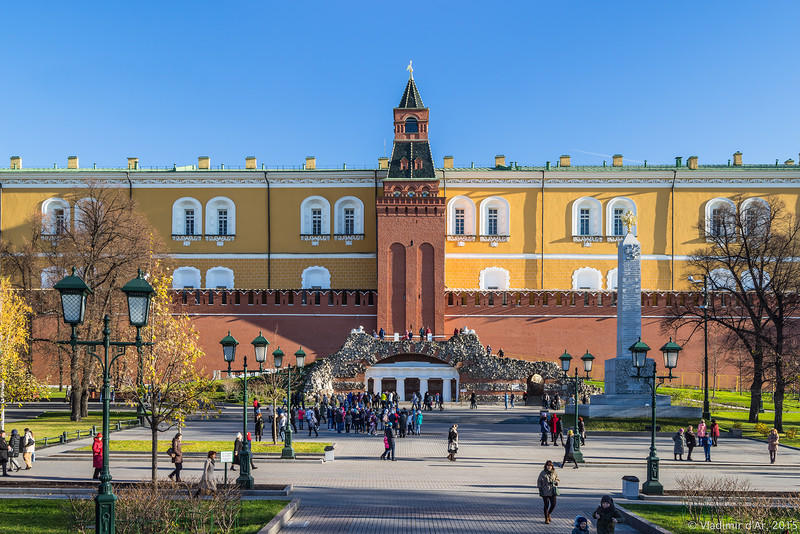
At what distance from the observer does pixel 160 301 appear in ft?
90.4

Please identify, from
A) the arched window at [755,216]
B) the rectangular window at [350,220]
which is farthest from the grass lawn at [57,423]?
the arched window at [755,216]

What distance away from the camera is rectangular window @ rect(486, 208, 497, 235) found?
5228cm

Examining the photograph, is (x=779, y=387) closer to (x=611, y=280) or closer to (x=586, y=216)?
(x=611, y=280)

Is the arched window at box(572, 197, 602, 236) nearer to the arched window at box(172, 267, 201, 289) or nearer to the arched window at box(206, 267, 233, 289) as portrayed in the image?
the arched window at box(206, 267, 233, 289)

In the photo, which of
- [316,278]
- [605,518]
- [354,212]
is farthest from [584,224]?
[605,518]

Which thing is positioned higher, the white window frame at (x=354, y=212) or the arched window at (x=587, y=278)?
the white window frame at (x=354, y=212)

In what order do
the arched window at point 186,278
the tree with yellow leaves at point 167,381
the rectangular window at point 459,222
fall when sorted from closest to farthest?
the tree with yellow leaves at point 167,381
the arched window at point 186,278
the rectangular window at point 459,222

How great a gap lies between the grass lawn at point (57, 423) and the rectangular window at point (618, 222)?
29.1m

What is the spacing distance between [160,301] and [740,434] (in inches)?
780

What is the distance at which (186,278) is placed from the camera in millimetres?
51812

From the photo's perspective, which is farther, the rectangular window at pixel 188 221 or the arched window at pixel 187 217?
the rectangular window at pixel 188 221

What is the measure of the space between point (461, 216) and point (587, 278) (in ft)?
26.4

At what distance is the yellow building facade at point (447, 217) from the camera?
51.7 m

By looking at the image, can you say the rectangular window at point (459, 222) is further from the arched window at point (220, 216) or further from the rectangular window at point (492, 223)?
the arched window at point (220, 216)
